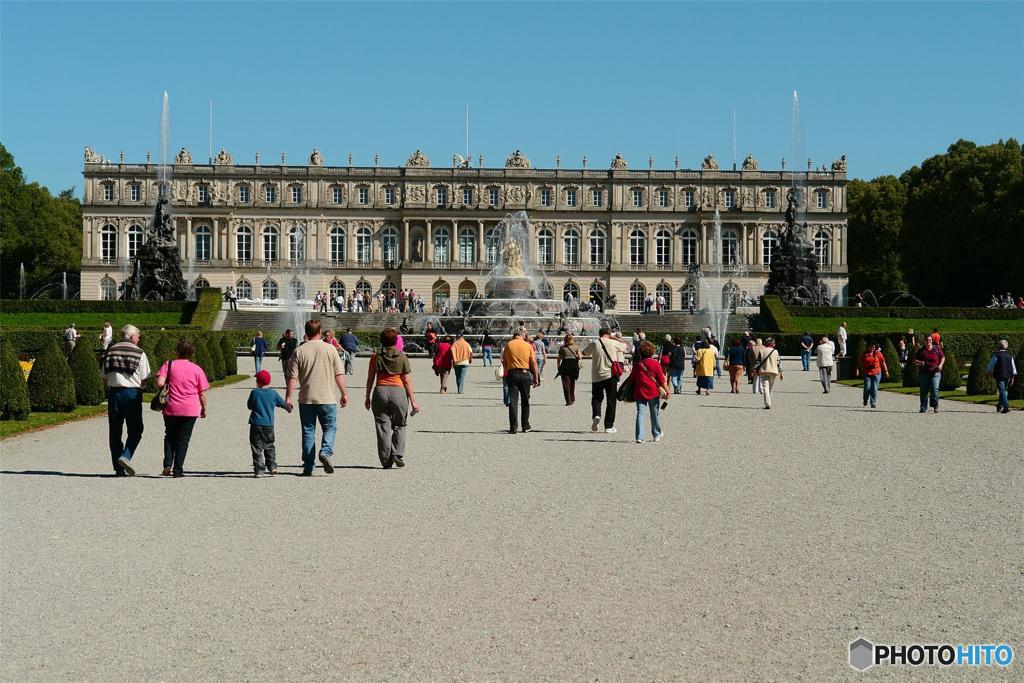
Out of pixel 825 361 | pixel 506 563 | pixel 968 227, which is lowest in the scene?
pixel 506 563

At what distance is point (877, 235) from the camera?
271ft

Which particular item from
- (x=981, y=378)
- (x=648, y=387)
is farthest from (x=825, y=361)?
(x=648, y=387)

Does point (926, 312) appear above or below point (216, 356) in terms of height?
above

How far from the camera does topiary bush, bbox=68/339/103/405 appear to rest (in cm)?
1998

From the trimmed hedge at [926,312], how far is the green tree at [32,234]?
145ft

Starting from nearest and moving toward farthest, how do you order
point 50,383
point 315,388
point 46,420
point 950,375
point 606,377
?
1. point 315,388
2. point 606,377
3. point 46,420
4. point 50,383
5. point 950,375

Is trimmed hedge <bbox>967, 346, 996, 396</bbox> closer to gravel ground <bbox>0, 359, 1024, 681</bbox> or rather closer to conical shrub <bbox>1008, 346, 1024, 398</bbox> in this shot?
conical shrub <bbox>1008, 346, 1024, 398</bbox>

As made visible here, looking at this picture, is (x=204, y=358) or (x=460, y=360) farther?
(x=204, y=358)

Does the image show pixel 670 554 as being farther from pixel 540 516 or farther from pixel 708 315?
pixel 708 315

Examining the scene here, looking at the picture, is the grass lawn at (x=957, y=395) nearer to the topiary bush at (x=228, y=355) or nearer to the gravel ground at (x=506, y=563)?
the gravel ground at (x=506, y=563)

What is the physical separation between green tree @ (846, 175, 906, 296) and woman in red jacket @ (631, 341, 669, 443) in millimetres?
67135

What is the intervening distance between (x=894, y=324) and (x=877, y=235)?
36.3 m

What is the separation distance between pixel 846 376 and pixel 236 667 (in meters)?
27.5

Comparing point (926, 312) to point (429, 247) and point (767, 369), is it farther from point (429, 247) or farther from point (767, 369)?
point (429, 247)
